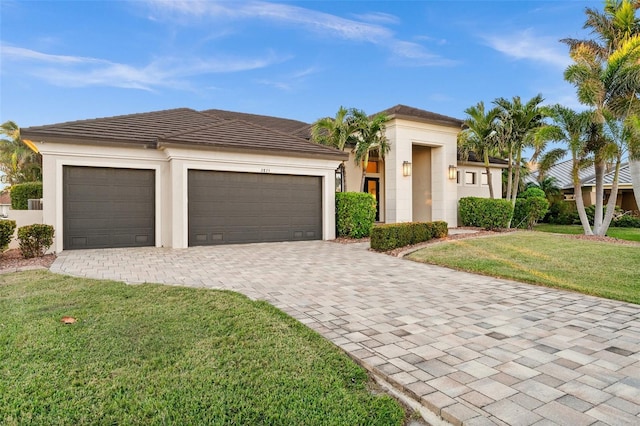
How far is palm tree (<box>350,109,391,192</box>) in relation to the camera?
1418cm

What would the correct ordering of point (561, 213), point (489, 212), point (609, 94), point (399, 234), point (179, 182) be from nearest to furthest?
point (399, 234)
point (179, 182)
point (609, 94)
point (489, 212)
point (561, 213)

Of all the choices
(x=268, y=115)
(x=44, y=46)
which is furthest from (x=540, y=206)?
(x=44, y=46)

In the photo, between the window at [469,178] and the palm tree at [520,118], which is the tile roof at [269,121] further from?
the palm tree at [520,118]

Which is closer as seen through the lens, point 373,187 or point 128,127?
point 128,127

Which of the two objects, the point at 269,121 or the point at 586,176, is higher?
the point at 269,121

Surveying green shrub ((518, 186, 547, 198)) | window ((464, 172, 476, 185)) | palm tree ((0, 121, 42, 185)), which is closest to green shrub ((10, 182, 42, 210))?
palm tree ((0, 121, 42, 185))

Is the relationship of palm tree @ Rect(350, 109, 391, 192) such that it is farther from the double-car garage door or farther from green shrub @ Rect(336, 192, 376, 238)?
the double-car garage door

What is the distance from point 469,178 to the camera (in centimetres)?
1923

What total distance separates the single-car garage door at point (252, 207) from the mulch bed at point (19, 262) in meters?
3.60

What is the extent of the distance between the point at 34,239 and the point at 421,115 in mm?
14653

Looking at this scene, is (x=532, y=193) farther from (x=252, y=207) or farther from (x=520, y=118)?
(x=252, y=207)

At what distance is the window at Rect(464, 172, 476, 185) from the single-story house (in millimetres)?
8975

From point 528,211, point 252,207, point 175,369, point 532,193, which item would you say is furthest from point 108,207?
point 532,193

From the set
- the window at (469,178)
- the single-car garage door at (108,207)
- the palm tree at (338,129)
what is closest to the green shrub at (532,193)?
the window at (469,178)
